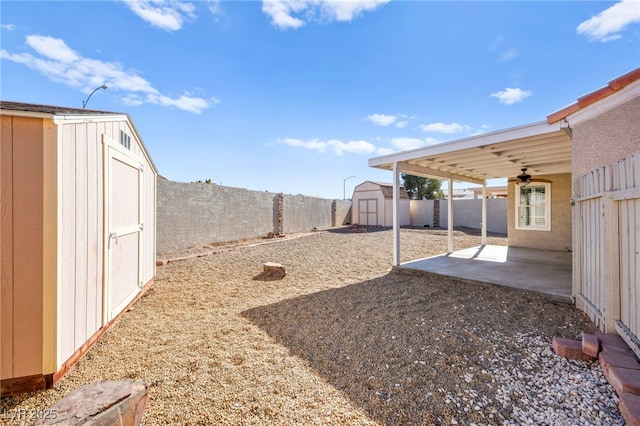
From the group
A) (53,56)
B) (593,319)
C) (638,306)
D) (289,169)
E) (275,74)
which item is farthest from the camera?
(289,169)

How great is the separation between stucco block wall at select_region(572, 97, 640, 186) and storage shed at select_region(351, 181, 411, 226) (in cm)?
1456

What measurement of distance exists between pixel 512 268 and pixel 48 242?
726 cm

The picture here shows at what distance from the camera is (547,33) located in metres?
5.68

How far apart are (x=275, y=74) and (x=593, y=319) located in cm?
960

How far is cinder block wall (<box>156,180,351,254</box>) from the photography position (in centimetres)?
812

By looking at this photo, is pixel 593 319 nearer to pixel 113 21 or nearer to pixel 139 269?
pixel 139 269

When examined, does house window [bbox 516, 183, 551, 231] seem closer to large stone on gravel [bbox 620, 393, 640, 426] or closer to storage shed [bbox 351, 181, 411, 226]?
large stone on gravel [bbox 620, 393, 640, 426]

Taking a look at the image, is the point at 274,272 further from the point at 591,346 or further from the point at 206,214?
the point at 206,214

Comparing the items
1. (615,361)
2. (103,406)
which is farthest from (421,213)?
(103,406)

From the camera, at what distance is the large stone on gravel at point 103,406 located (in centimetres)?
136

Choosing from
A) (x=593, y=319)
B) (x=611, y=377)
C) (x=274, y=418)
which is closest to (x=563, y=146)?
(x=593, y=319)

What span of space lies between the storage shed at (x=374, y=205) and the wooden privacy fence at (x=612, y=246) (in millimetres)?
14762

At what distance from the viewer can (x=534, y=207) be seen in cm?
844

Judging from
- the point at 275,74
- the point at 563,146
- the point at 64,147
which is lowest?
the point at 64,147
